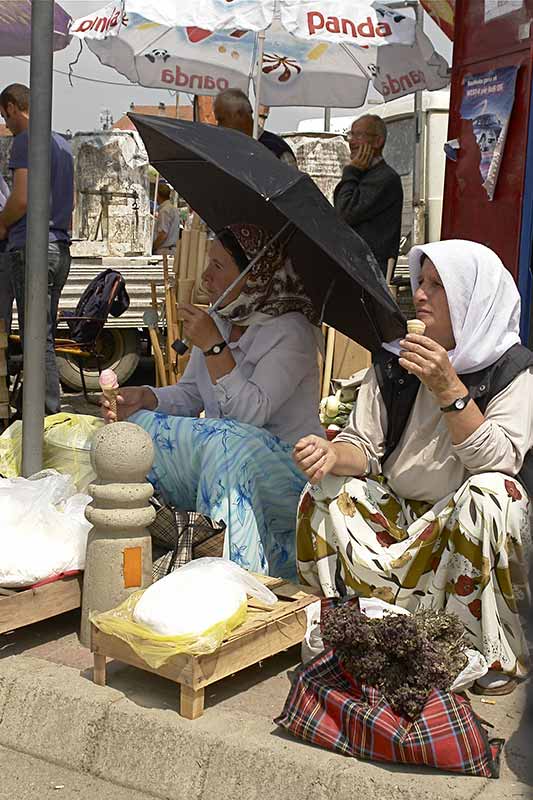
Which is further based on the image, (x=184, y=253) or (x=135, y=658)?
(x=184, y=253)

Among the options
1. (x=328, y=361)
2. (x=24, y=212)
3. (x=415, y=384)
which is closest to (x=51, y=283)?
(x=24, y=212)

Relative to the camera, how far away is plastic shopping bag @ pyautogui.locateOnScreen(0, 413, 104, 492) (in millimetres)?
4207

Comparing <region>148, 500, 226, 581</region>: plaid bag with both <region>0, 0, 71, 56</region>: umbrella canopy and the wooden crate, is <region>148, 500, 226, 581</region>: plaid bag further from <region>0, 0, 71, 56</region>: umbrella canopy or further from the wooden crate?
<region>0, 0, 71, 56</region>: umbrella canopy

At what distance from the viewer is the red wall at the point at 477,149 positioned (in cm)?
551

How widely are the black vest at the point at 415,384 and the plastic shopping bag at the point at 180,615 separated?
77 cm

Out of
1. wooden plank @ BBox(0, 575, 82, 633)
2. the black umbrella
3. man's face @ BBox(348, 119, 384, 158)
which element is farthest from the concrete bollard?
man's face @ BBox(348, 119, 384, 158)

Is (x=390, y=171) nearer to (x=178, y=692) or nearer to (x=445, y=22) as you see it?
(x=445, y=22)

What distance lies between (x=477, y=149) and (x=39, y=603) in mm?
3897

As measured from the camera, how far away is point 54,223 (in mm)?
6441

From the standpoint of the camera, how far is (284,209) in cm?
338

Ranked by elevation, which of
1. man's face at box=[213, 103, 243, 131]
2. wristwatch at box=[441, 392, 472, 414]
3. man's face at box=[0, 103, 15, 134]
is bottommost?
wristwatch at box=[441, 392, 472, 414]

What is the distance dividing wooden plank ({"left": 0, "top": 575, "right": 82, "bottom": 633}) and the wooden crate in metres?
0.37

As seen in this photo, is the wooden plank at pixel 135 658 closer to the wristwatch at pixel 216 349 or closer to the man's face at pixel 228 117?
the wristwatch at pixel 216 349

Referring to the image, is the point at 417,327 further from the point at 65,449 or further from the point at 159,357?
the point at 159,357
